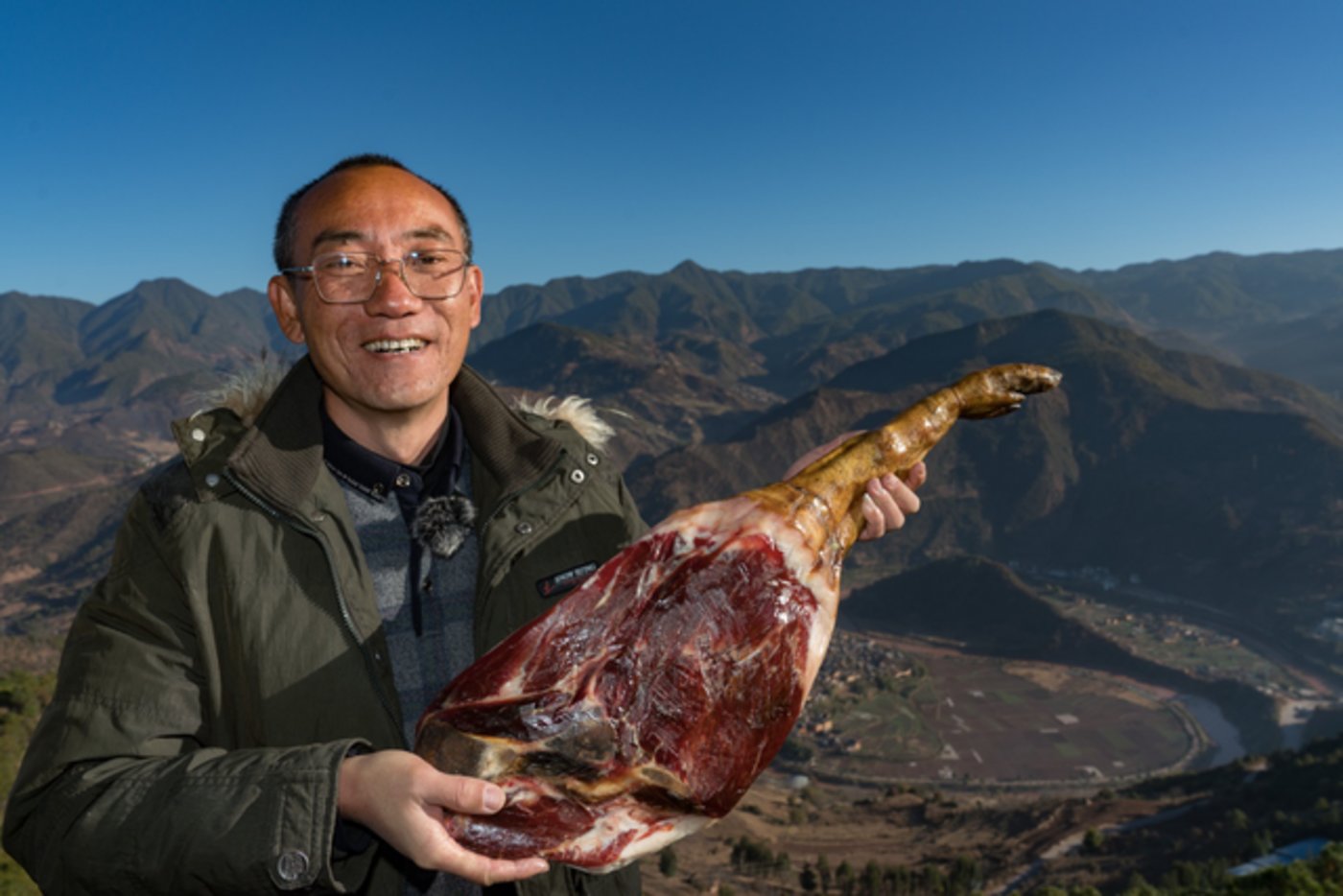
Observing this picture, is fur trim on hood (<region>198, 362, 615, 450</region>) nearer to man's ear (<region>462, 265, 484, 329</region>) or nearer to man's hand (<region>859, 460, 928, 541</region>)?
man's ear (<region>462, 265, 484, 329</region>)

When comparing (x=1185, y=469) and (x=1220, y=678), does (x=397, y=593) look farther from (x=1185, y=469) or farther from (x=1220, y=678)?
(x=1185, y=469)

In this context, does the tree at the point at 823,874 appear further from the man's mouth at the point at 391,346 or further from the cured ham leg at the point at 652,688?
the man's mouth at the point at 391,346

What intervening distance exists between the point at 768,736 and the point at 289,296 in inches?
99.2

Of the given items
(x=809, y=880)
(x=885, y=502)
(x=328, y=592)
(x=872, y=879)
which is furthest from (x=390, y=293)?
(x=872, y=879)

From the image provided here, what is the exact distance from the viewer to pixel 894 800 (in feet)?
252

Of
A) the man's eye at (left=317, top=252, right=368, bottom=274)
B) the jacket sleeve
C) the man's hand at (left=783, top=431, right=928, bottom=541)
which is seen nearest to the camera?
the jacket sleeve

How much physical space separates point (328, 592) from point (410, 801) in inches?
36.0

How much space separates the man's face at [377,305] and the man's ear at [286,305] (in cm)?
6

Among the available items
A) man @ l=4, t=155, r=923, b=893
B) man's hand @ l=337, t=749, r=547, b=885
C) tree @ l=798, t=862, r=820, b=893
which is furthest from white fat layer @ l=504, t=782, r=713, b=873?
tree @ l=798, t=862, r=820, b=893

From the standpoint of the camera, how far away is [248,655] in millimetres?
2607

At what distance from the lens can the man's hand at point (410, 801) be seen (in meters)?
2.14

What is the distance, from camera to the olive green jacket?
6.90ft

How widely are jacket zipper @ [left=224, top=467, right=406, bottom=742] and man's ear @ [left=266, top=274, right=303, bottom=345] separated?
64 centimetres

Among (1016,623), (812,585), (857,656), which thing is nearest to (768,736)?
(812,585)
